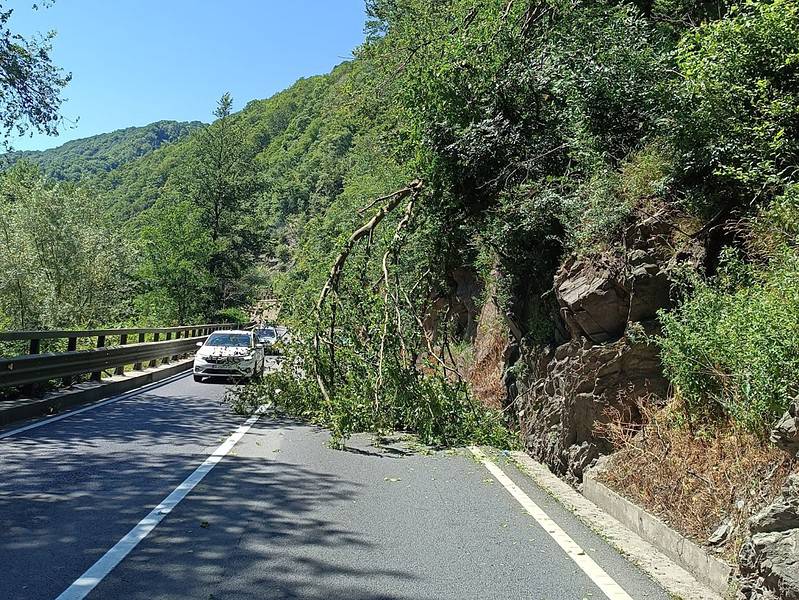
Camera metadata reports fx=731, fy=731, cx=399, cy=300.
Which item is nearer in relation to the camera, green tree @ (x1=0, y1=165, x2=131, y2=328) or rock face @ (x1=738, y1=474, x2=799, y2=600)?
rock face @ (x1=738, y1=474, x2=799, y2=600)

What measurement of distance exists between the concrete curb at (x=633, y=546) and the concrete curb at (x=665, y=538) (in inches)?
1.4

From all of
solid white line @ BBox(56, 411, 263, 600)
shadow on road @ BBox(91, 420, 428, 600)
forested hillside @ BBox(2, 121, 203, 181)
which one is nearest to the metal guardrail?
solid white line @ BBox(56, 411, 263, 600)

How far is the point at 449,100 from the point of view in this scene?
523 inches

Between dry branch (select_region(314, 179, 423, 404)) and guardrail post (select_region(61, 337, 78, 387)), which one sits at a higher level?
dry branch (select_region(314, 179, 423, 404))

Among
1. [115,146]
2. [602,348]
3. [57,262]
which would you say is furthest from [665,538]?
[115,146]

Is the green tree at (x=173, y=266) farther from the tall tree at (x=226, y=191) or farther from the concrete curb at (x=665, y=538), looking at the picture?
the concrete curb at (x=665, y=538)

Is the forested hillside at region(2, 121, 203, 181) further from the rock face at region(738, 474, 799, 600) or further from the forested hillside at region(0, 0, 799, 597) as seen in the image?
the rock face at region(738, 474, 799, 600)

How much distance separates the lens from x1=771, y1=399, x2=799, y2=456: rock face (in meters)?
4.83

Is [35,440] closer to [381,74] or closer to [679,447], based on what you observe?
[679,447]

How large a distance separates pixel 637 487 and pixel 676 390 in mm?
1230

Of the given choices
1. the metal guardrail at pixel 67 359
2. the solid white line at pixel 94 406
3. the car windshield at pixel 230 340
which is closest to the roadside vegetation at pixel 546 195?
the solid white line at pixel 94 406

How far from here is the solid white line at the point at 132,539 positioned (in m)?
4.55

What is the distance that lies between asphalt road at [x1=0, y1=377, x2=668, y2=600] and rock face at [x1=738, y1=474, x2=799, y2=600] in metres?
0.69

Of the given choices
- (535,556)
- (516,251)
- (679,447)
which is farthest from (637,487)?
(516,251)
